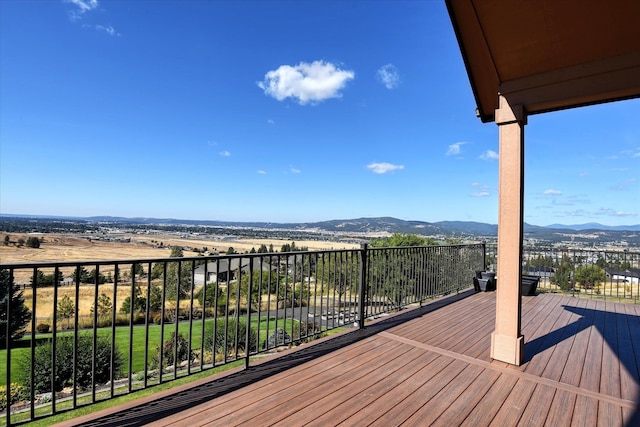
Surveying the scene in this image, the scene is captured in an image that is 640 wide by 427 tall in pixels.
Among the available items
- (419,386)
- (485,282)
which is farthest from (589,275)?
(419,386)

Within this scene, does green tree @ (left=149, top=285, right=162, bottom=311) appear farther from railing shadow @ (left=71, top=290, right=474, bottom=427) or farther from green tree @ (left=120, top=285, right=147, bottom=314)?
railing shadow @ (left=71, top=290, right=474, bottom=427)

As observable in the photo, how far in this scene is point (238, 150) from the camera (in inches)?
1569

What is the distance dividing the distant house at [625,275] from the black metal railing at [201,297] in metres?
2.46

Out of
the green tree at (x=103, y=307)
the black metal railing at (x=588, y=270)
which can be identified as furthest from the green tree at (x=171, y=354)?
the black metal railing at (x=588, y=270)

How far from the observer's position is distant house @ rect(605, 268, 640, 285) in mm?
6016

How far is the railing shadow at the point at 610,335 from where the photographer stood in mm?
2999

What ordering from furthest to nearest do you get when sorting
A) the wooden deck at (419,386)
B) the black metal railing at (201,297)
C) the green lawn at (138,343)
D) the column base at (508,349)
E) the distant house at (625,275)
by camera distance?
the green lawn at (138,343) < the distant house at (625,275) < the column base at (508,349) < the wooden deck at (419,386) < the black metal railing at (201,297)

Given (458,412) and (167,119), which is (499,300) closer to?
(458,412)

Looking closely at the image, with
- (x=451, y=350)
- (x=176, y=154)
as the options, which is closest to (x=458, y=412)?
(x=451, y=350)

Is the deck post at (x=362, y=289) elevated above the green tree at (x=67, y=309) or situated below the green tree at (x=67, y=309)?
above

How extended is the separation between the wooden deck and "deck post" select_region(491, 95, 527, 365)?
195 mm

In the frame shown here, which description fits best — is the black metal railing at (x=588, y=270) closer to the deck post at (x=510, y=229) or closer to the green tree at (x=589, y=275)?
the green tree at (x=589, y=275)

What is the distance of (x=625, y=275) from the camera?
6.21 metres

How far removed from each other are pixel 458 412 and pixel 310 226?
7363cm
